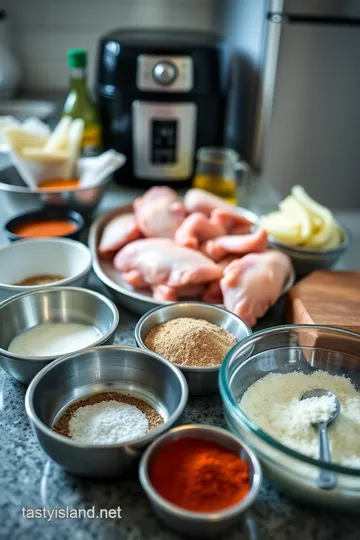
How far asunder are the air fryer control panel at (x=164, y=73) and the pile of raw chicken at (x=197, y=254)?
31 centimetres

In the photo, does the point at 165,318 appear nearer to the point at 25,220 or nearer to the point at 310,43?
the point at 25,220

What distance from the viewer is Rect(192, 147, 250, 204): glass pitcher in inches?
46.9

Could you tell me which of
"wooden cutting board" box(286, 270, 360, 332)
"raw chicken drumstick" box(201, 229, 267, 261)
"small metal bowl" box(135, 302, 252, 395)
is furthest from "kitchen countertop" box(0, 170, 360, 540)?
"raw chicken drumstick" box(201, 229, 267, 261)

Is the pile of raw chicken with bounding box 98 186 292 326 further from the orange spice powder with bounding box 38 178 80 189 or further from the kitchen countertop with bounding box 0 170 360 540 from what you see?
the kitchen countertop with bounding box 0 170 360 540

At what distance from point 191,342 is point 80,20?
142cm

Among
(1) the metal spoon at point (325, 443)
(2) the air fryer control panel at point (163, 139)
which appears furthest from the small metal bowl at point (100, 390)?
(2) the air fryer control panel at point (163, 139)

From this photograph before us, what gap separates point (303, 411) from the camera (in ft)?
1.91

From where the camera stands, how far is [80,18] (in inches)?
67.1

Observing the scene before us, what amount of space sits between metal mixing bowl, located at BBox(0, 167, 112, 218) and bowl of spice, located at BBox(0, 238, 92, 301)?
0.46 feet

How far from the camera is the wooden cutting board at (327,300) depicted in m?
0.74

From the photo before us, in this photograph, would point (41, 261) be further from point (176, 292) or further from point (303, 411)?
point (303, 411)

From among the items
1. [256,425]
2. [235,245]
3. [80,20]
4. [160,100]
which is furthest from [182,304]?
[80,20]

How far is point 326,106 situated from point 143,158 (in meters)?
0.48

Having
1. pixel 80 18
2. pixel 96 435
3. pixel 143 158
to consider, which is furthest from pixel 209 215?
pixel 80 18
